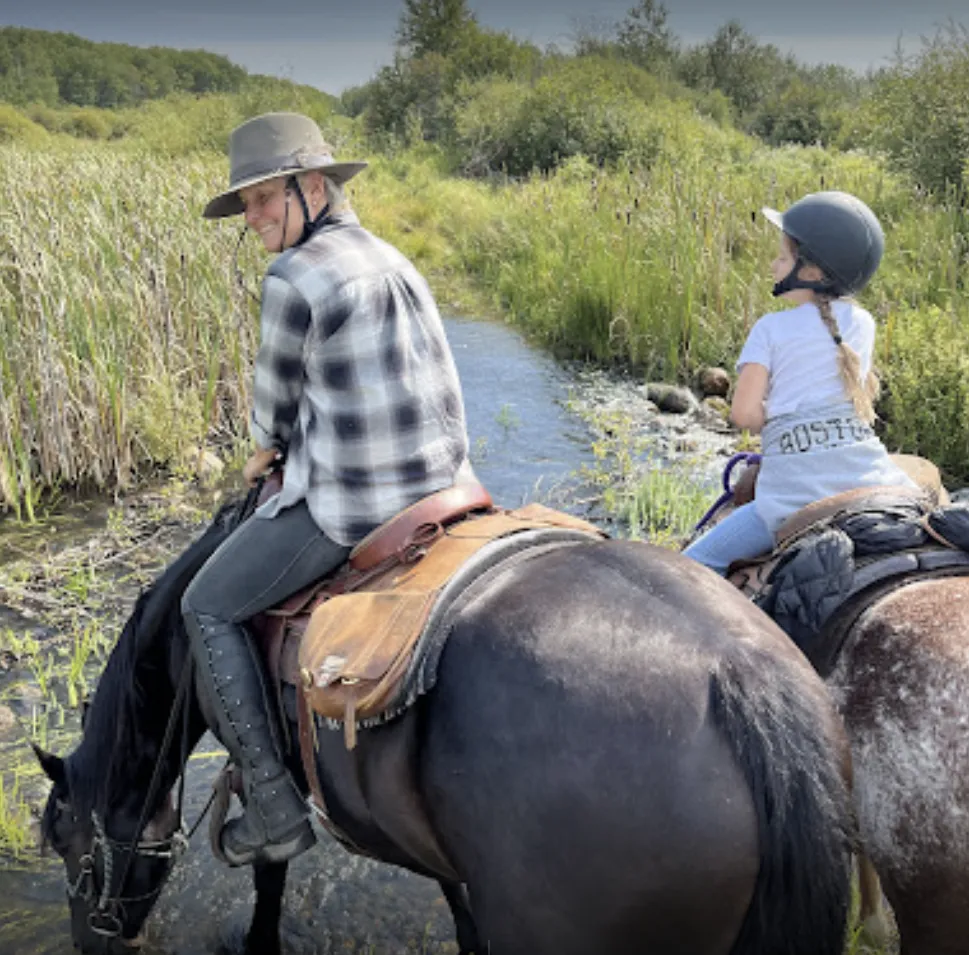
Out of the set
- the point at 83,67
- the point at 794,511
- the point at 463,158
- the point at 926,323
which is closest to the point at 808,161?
the point at 463,158

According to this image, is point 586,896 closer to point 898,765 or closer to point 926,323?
point 898,765

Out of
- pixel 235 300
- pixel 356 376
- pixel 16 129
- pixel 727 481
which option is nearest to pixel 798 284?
pixel 727 481

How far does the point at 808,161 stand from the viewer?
22094 mm

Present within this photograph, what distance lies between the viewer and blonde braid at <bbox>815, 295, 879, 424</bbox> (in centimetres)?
326

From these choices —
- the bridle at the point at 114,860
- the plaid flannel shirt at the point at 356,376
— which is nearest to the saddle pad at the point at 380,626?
the plaid flannel shirt at the point at 356,376

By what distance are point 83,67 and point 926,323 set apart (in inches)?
3330

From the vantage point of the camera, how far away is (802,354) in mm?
3305

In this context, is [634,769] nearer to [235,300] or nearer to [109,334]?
[109,334]

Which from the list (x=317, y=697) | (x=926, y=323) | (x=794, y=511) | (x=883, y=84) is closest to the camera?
(x=317, y=697)

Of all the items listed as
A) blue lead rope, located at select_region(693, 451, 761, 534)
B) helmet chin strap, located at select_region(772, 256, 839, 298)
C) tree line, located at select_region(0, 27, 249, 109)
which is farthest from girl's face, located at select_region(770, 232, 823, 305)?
tree line, located at select_region(0, 27, 249, 109)

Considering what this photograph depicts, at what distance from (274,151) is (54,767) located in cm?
211

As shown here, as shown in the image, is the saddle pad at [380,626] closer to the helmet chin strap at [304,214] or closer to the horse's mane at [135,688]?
the horse's mane at [135,688]

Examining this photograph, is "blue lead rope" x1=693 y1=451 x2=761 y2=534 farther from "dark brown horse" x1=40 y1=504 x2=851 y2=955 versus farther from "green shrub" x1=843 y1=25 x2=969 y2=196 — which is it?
"green shrub" x1=843 y1=25 x2=969 y2=196

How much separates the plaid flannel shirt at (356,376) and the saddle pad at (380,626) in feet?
0.72
